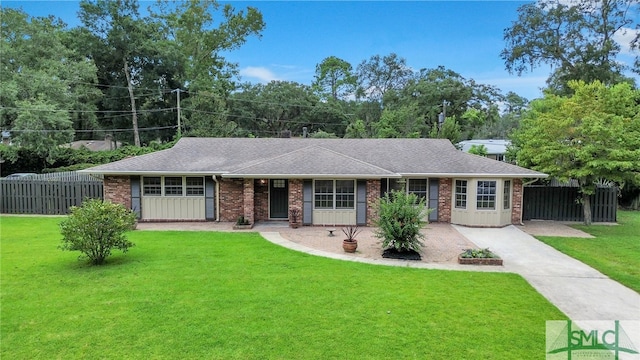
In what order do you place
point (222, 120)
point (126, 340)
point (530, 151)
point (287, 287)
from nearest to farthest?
1. point (126, 340)
2. point (287, 287)
3. point (530, 151)
4. point (222, 120)

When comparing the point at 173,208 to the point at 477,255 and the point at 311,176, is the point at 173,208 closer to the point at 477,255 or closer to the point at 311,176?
the point at 311,176

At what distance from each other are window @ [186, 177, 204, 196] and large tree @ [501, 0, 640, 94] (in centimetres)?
2789

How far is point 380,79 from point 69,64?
34.7 m

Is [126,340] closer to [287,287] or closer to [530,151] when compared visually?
[287,287]

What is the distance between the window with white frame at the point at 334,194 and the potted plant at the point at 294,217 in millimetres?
811

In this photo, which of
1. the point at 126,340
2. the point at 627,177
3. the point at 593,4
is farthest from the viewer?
the point at 593,4

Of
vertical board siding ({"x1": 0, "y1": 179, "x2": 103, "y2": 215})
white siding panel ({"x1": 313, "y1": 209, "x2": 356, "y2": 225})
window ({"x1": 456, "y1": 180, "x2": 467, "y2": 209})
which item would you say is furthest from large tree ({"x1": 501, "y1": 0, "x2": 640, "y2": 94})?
vertical board siding ({"x1": 0, "y1": 179, "x2": 103, "y2": 215})

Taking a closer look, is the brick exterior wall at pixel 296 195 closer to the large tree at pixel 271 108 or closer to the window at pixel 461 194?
the window at pixel 461 194

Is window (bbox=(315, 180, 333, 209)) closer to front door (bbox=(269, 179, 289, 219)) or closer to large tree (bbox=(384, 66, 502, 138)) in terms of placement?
front door (bbox=(269, 179, 289, 219))

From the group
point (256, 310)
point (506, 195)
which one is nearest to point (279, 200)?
point (506, 195)

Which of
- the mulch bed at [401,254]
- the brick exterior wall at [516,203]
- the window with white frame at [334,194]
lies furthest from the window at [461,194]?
the mulch bed at [401,254]

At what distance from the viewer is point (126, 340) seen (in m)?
5.50

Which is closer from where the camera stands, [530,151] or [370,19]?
[530,151]

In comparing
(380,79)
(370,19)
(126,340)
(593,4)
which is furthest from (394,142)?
(380,79)
